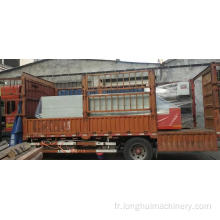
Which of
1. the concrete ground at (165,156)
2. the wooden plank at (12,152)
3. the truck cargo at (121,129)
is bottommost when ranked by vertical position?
the concrete ground at (165,156)

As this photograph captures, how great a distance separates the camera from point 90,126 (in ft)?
18.3

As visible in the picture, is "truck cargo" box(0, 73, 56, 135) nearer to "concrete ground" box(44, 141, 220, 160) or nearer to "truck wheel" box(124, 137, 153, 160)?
"concrete ground" box(44, 141, 220, 160)

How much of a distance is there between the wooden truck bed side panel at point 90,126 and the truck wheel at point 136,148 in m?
0.27

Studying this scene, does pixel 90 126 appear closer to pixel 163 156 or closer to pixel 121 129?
pixel 121 129

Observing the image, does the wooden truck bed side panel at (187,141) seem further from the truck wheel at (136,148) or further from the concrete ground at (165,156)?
the concrete ground at (165,156)

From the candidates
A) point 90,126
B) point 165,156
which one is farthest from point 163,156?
point 90,126

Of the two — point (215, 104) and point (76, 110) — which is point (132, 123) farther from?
point (215, 104)

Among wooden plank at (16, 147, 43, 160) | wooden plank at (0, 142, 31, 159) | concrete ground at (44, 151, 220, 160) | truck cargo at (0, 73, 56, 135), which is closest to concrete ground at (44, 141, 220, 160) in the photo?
concrete ground at (44, 151, 220, 160)

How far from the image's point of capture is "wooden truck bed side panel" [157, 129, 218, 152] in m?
5.12

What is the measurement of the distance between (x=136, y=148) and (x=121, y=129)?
2.60 feet

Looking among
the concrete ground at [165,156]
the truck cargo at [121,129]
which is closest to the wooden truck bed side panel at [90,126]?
the truck cargo at [121,129]

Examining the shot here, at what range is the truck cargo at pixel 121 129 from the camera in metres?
5.25

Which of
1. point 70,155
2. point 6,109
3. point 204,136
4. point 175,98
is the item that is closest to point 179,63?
point 175,98

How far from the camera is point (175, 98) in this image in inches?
263
